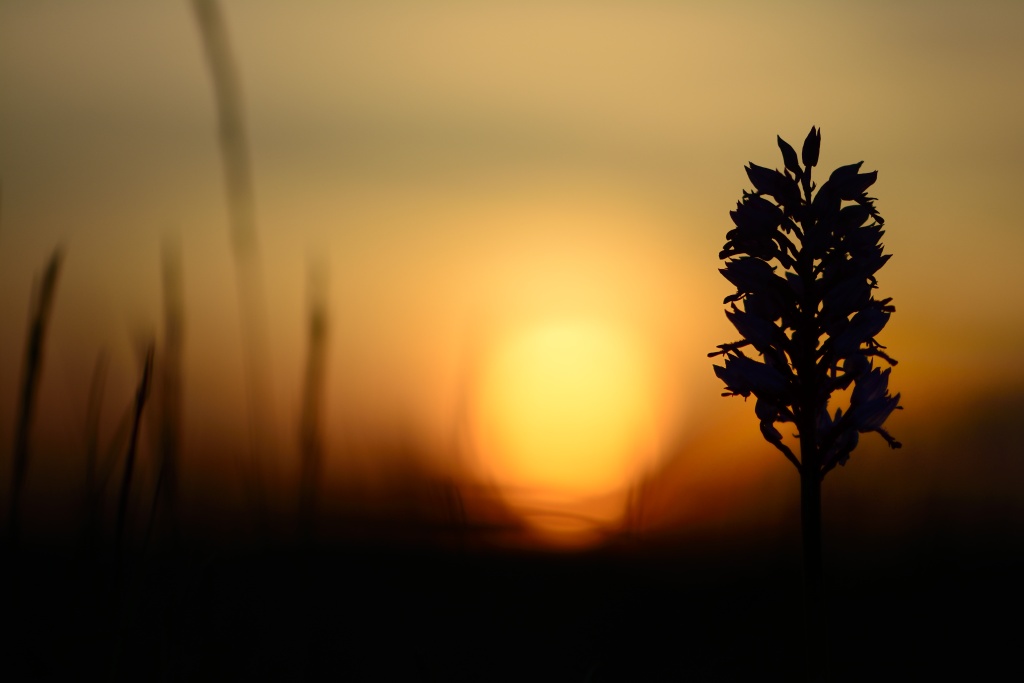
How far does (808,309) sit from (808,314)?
0.05 ft

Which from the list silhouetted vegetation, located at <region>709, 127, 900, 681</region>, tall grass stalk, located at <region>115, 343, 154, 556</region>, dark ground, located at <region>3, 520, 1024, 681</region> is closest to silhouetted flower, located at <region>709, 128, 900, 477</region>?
silhouetted vegetation, located at <region>709, 127, 900, 681</region>

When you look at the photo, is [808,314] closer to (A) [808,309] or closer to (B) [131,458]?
(A) [808,309]

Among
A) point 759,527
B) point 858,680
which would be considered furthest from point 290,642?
point 858,680

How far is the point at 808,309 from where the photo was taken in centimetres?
267

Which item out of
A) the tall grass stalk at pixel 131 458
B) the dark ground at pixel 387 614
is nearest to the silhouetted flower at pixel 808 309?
the dark ground at pixel 387 614

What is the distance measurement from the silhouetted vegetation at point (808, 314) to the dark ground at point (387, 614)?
0.77 m

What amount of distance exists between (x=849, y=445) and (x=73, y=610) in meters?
1.95

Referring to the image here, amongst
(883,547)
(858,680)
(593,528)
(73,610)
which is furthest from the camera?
(858,680)

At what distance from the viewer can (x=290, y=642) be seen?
275 cm

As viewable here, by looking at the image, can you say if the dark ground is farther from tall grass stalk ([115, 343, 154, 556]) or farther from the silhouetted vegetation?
the silhouetted vegetation

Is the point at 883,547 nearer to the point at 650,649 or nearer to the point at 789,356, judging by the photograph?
the point at 650,649

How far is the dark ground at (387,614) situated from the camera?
7.06ft

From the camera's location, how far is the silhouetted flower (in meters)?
2.63

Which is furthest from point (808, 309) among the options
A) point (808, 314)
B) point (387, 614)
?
point (387, 614)
